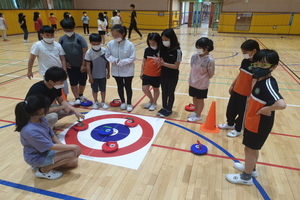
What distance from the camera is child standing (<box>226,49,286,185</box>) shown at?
1.88 meters

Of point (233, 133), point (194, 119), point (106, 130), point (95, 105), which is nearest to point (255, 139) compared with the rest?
point (233, 133)

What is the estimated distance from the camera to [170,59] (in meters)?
3.49

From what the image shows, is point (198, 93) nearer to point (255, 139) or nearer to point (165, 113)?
point (165, 113)

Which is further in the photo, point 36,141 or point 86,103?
point 86,103

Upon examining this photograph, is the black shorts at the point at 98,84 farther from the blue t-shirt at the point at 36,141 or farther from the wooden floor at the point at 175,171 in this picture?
the blue t-shirt at the point at 36,141

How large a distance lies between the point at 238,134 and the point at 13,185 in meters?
3.17

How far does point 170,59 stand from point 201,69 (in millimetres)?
539

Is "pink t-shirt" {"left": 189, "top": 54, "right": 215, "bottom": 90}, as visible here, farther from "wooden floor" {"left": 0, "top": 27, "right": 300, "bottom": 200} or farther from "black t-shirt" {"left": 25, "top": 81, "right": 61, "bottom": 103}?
"black t-shirt" {"left": 25, "top": 81, "right": 61, "bottom": 103}

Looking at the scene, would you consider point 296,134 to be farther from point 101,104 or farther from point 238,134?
point 101,104

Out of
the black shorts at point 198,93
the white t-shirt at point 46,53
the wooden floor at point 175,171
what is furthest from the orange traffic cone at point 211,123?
the white t-shirt at point 46,53

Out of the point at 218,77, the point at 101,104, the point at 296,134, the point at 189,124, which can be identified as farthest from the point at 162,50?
the point at 218,77

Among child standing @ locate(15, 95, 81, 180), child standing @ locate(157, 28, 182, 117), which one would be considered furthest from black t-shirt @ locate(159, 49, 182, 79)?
child standing @ locate(15, 95, 81, 180)

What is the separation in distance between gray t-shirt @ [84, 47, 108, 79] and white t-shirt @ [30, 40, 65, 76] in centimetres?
49

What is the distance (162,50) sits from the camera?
11.5 feet
